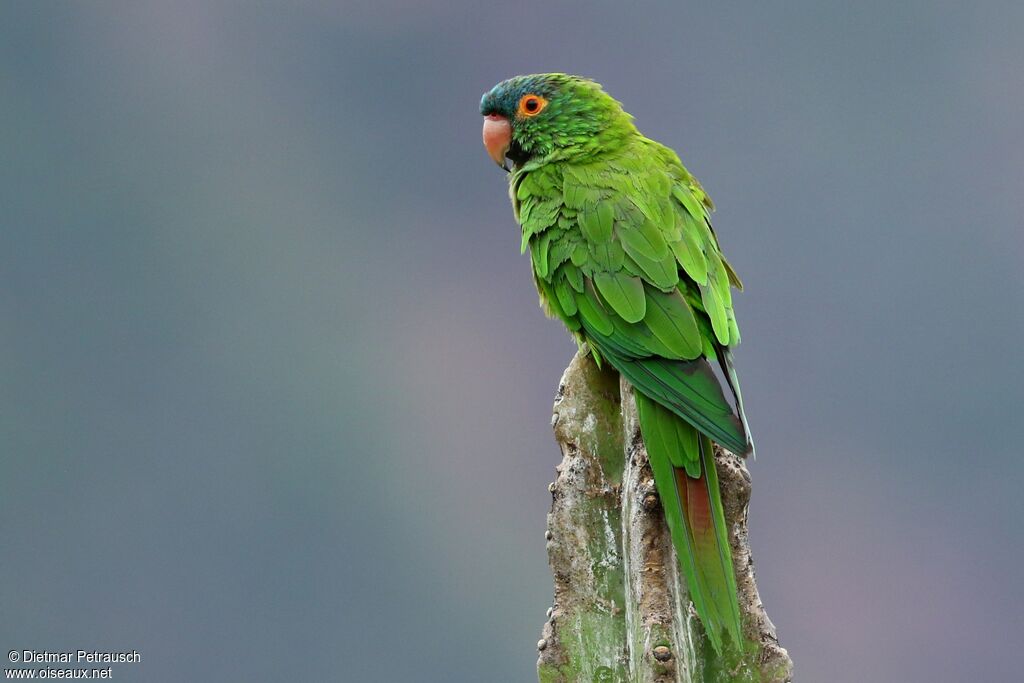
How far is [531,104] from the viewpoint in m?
5.70

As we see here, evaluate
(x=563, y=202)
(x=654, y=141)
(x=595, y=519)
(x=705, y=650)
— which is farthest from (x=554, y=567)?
(x=654, y=141)

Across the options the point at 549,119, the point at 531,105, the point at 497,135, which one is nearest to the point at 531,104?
the point at 531,105

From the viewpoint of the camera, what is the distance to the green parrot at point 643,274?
4410mm

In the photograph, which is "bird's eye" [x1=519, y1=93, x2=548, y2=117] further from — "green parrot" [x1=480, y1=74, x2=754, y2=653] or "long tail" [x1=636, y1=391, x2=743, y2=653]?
"long tail" [x1=636, y1=391, x2=743, y2=653]

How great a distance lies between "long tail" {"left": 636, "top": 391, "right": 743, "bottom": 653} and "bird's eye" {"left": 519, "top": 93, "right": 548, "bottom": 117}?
6.15 ft

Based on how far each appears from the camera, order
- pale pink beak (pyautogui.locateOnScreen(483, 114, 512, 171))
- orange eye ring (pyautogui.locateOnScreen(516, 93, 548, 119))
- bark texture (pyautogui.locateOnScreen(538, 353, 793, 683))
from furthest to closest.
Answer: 1. pale pink beak (pyautogui.locateOnScreen(483, 114, 512, 171))
2. orange eye ring (pyautogui.locateOnScreen(516, 93, 548, 119))
3. bark texture (pyautogui.locateOnScreen(538, 353, 793, 683))

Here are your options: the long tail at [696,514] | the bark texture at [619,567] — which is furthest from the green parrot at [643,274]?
the bark texture at [619,567]

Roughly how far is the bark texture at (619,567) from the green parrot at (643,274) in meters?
0.16

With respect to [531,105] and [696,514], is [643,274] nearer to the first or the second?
[696,514]

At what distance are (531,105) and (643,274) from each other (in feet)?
4.38

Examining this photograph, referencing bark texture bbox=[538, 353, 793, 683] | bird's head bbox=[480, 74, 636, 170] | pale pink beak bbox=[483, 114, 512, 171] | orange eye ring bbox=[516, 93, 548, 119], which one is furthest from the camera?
pale pink beak bbox=[483, 114, 512, 171]

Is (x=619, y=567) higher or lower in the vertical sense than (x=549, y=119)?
lower

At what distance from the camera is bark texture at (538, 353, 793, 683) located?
14.9 ft

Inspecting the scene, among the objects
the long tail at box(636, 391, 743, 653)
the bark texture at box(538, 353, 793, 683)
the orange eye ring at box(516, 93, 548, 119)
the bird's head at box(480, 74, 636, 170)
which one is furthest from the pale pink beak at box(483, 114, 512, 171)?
the long tail at box(636, 391, 743, 653)
